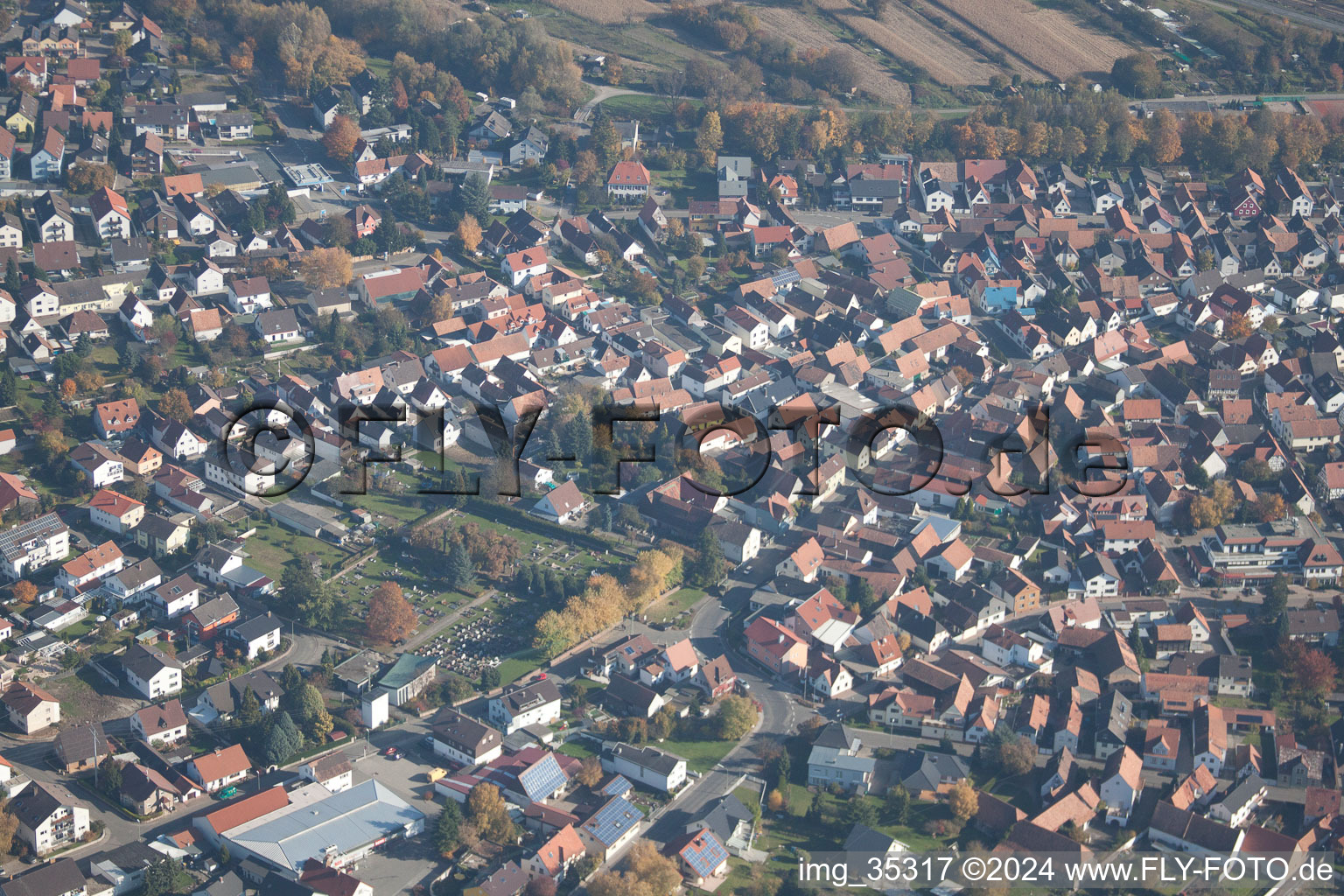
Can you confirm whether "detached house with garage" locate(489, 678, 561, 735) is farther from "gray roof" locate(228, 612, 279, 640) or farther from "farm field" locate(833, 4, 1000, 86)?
"farm field" locate(833, 4, 1000, 86)

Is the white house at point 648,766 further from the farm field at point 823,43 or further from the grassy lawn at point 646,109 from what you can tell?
the farm field at point 823,43

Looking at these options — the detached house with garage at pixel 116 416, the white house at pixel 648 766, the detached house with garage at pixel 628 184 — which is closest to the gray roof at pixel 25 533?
the detached house with garage at pixel 116 416

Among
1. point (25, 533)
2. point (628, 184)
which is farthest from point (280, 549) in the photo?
point (628, 184)

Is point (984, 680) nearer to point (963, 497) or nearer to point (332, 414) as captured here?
point (963, 497)

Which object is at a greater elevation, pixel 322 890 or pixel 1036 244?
pixel 1036 244

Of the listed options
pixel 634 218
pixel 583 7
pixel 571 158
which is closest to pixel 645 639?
pixel 634 218
